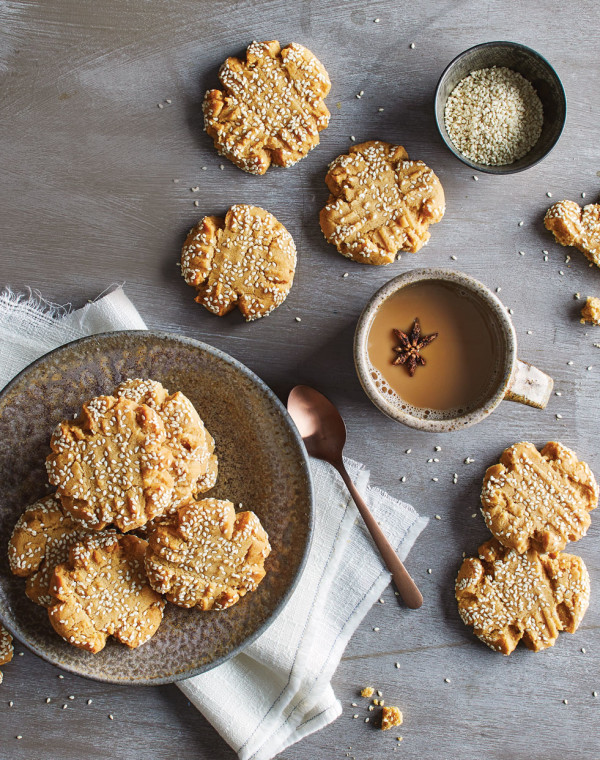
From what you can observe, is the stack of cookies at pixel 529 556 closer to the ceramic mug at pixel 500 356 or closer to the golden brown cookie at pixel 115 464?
the ceramic mug at pixel 500 356

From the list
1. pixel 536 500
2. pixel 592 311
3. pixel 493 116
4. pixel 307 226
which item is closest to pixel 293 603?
pixel 536 500

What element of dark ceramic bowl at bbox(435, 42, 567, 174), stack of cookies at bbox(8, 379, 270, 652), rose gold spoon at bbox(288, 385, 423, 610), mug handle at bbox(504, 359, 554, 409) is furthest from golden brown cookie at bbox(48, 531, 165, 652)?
dark ceramic bowl at bbox(435, 42, 567, 174)

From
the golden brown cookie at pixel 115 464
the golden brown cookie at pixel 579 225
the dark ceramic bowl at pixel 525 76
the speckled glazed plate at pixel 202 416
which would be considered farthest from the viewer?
the golden brown cookie at pixel 579 225

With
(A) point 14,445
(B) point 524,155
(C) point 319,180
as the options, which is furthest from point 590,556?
(A) point 14,445

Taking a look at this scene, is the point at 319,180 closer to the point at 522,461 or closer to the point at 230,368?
the point at 230,368

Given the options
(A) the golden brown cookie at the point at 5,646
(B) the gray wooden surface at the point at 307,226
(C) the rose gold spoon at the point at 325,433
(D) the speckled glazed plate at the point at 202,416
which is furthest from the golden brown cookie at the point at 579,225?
(A) the golden brown cookie at the point at 5,646

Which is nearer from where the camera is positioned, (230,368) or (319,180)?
(230,368)

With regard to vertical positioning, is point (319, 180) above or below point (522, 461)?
above
